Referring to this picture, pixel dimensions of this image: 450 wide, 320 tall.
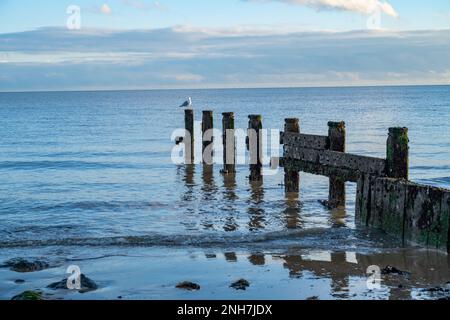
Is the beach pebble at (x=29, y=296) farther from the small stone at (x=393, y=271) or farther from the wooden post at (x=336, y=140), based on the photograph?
the wooden post at (x=336, y=140)

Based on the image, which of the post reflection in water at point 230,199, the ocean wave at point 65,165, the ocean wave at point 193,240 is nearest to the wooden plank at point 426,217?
the ocean wave at point 193,240

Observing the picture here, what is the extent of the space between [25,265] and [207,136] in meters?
13.9

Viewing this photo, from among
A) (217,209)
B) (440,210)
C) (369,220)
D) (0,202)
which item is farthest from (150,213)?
(440,210)

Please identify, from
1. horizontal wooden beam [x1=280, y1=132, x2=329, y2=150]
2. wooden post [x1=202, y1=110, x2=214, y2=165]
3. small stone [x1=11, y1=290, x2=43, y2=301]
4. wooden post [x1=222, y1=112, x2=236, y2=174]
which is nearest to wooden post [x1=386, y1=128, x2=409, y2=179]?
horizontal wooden beam [x1=280, y1=132, x2=329, y2=150]

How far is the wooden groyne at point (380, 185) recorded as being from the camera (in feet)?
33.5

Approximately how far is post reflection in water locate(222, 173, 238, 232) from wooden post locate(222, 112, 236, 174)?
37cm

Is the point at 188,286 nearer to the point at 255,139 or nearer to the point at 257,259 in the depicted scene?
the point at 257,259

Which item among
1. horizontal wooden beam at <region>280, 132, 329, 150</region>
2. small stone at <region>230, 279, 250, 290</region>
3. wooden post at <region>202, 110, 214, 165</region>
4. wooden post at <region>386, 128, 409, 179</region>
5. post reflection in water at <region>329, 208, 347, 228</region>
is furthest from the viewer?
wooden post at <region>202, 110, 214, 165</region>

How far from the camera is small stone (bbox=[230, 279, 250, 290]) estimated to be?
8477mm

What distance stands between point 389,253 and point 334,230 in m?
2.08

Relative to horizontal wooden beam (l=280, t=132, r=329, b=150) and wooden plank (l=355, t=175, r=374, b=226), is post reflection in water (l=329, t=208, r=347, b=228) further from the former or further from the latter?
horizontal wooden beam (l=280, t=132, r=329, b=150)

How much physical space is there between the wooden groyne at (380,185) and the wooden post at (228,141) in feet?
15.0

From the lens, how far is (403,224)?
A: 36.0 feet
